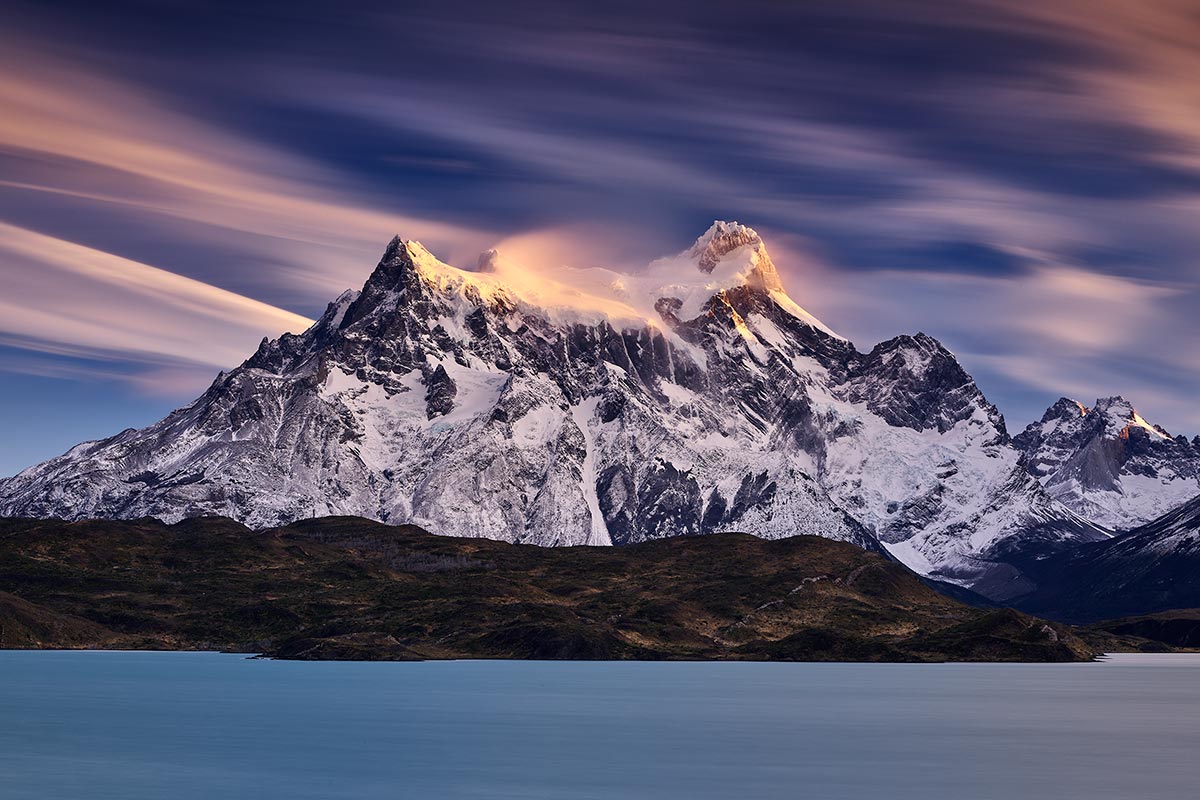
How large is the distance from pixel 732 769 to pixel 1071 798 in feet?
93.0

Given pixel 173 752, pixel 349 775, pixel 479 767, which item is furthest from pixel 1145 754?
pixel 173 752

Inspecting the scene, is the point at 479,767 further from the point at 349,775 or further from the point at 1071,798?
the point at 1071,798

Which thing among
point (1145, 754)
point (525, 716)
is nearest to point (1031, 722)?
point (1145, 754)

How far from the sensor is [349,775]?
4614 inches

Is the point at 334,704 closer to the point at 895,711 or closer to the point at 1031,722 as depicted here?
the point at 895,711

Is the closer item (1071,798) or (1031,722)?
(1071,798)

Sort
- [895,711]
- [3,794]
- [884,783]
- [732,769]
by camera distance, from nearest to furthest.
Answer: [3,794]
[884,783]
[732,769]
[895,711]

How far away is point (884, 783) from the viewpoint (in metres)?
113

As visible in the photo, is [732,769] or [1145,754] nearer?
[732,769]

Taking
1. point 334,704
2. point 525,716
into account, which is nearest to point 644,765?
point 525,716

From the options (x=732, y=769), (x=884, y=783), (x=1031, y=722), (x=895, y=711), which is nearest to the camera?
(x=884, y=783)

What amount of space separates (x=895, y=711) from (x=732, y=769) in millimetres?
74714

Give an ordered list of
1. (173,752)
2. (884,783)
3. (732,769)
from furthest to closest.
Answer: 1. (173,752)
2. (732,769)
3. (884,783)

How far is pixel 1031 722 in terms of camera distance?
174m
